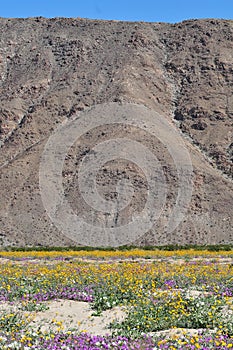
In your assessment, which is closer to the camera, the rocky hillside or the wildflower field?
the wildflower field

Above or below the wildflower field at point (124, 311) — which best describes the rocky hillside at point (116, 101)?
above

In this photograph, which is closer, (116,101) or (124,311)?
(124,311)

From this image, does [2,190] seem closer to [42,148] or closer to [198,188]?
[42,148]

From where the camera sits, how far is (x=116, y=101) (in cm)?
8256

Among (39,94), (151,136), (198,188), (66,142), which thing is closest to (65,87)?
(39,94)

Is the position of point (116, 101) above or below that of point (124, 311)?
above

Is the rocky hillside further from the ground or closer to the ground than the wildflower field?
further from the ground

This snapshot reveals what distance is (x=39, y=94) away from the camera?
9144 centimetres

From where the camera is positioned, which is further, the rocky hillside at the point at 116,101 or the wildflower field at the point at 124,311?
the rocky hillside at the point at 116,101

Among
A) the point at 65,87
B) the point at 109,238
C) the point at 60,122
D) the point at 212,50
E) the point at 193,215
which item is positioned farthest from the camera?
the point at 212,50

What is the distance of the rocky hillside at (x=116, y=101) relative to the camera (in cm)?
6394

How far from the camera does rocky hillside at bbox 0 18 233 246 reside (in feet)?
210

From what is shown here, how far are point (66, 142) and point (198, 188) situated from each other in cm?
2033

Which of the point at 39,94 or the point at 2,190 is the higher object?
the point at 39,94
